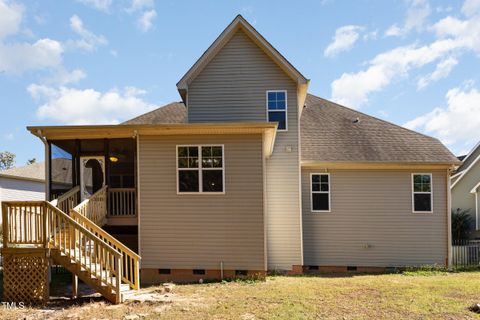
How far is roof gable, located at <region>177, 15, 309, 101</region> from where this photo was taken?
1268cm

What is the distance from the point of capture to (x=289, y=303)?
7.78 m

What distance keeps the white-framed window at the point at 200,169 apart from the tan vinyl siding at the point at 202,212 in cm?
15

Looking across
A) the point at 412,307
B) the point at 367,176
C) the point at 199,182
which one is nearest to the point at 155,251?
the point at 199,182

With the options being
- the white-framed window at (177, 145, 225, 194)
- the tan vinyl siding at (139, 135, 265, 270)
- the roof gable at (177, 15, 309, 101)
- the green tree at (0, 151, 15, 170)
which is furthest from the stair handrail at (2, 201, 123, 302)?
the green tree at (0, 151, 15, 170)

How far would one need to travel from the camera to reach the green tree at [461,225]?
60.1 ft

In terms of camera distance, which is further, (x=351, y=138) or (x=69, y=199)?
(x=351, y=138)

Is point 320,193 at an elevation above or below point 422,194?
above

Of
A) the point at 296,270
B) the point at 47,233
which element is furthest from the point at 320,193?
the point at 47,233

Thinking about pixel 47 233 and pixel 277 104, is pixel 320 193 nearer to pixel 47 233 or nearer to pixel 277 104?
pixel 277 104

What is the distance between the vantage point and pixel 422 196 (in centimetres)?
1377

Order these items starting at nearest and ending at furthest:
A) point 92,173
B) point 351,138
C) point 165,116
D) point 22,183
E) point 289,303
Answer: point 289,303 < point 92,173 < point 351,138 < point 165,116 < point 22,183

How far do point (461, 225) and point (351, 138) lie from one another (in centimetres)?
849

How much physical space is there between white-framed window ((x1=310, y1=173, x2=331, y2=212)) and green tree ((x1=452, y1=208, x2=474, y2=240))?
29.2 feet

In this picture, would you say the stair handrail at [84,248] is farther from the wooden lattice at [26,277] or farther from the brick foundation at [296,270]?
the brick foundation at [296,270]
